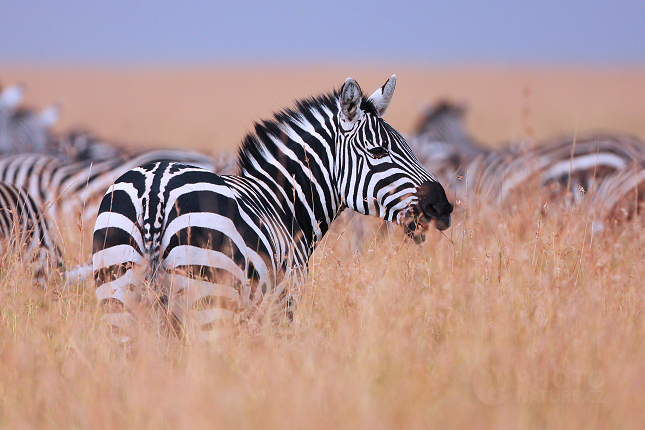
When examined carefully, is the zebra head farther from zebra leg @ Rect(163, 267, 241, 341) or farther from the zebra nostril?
zebra leg @ Rect(163, 267, 241, 341)

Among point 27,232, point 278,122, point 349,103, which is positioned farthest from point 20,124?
point 349,103

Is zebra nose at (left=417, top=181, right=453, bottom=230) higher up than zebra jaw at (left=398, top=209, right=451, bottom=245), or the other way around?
zebra nose at (left=417, top=181, right=453, bottom=230)

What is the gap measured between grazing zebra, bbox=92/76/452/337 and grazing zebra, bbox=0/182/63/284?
186cm

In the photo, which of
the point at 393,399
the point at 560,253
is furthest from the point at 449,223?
the point at 393,399

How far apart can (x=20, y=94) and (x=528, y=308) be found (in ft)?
44.4

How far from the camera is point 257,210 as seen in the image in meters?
3.52

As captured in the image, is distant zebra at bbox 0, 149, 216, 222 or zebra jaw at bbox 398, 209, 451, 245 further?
distant zebra at bbox 0, 149, 216, 222

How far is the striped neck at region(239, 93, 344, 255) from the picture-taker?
13.1ft

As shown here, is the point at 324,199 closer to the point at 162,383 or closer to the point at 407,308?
the point at 407,308

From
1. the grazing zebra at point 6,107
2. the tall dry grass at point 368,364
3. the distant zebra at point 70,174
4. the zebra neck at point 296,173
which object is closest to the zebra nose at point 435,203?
the tall dry grass at point 368,364

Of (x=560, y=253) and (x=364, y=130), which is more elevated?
(x=364, y=130)

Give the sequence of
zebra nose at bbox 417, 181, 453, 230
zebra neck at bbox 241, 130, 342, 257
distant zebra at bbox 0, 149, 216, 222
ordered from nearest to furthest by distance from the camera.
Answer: zebra nose at bbox 417, 181, 453, 230
zebra neck at bbox 241, 130, 342, 257
distant zebra at bbox 0, 149, 216, 222

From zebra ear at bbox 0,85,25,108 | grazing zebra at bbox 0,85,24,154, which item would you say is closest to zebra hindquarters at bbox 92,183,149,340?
grazing zebra at bbox 0,85,24,154

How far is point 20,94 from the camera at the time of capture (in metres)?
14.1
